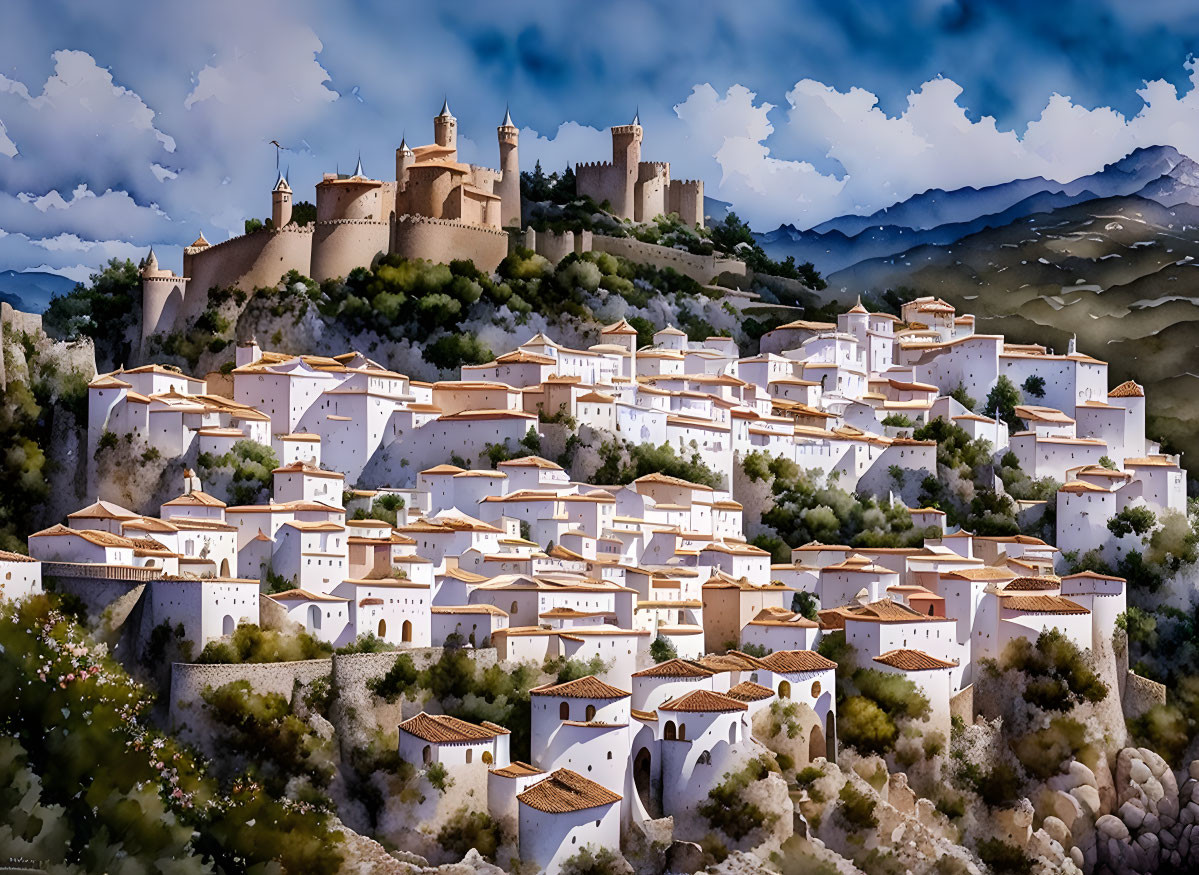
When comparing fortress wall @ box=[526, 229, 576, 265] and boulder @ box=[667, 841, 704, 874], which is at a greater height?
fortress wall @ box=[526, 229, 576, 265]

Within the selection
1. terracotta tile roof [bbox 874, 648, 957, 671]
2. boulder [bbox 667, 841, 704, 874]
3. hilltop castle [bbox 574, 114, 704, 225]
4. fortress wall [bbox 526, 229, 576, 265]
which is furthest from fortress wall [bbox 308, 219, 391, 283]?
boulder [bbox 667, 841, 704, 874]

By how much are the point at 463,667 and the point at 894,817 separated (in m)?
8.23

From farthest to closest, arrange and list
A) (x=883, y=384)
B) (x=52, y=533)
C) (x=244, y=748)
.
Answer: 1. (x=883, y=384)
2. (x=52, y=533)
3. (x=244, y=748)

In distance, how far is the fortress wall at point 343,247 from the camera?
180ft

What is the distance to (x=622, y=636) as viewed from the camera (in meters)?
39.0

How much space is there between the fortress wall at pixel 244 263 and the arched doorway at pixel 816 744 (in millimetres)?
20977

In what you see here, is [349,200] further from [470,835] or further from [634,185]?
[470,835]

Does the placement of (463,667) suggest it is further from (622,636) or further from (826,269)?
(826,269)

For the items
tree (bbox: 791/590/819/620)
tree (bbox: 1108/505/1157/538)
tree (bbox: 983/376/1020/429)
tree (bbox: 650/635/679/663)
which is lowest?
tree (bbox: 650/635/679/663)

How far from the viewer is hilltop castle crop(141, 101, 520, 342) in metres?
53.8

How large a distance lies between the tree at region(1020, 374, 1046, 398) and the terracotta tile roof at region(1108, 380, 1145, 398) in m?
1.65

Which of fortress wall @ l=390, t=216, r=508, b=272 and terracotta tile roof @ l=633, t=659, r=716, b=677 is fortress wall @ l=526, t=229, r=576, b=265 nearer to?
fortress wall @ l=390, t=216, r=508, b=272

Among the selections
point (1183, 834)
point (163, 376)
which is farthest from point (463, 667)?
point (1183, 834)

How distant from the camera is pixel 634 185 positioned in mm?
66312
